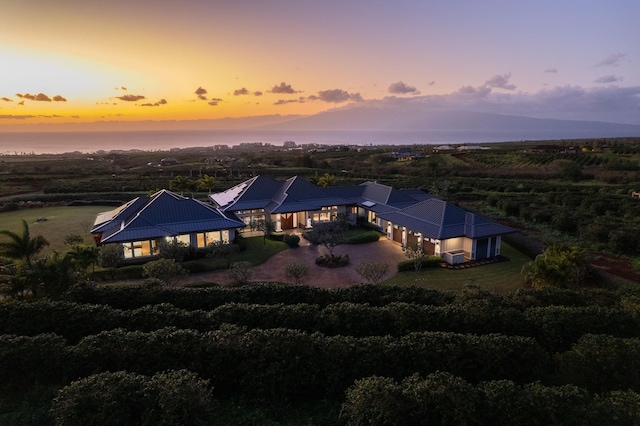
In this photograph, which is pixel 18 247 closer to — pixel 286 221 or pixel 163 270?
pixel 163 270

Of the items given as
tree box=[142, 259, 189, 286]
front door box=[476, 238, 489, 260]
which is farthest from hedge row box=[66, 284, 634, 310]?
front door box=[476, 238, 489, 260]

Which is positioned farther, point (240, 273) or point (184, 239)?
point (184, 239)

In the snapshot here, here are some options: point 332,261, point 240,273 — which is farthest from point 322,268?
point 240,273

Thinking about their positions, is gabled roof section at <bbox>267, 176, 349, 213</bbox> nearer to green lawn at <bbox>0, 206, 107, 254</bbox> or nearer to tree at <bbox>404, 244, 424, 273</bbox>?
tree at <bbox>404, 244, 424, 273</bbox>

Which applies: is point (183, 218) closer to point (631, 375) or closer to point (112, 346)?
point (112, 346)

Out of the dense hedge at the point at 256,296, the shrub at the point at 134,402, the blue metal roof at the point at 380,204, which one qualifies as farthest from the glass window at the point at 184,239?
the shrub at the point at 134,402
